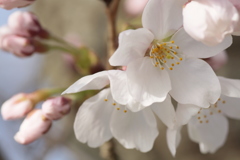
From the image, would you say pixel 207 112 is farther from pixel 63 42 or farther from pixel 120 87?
pixel 63 42

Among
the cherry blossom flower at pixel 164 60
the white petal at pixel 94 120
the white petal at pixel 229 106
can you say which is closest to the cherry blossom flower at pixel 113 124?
the white petal at pixel 94 120

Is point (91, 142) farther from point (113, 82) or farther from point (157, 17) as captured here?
point (157, 17)

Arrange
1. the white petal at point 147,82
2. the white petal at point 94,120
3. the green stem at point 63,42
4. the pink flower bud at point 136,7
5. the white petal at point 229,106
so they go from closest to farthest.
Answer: the white petal at point 147,82
the white petal at point 94,120
the white petal at point 229,106
the green stem at point 63,42
the pink flower bud at point 136,7

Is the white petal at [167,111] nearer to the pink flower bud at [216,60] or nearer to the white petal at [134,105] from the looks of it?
the white petal at [134,105]

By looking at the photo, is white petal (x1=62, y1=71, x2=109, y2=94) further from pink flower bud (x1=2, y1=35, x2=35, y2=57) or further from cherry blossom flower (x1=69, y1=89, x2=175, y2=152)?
pink flower bud (x1=2, y1=35, x2=35, y2=57)

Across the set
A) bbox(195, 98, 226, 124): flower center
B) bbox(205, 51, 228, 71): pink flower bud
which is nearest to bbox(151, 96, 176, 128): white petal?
bbox(195, 98, 226, 124): flower center

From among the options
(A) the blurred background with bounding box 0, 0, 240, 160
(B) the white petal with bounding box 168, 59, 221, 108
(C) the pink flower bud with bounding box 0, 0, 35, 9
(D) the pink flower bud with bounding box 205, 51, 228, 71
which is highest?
(C) the pink flower bud with bounding box 0, 0, 35, 9

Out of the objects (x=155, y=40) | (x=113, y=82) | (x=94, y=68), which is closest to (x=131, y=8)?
(x=94, y=68)
